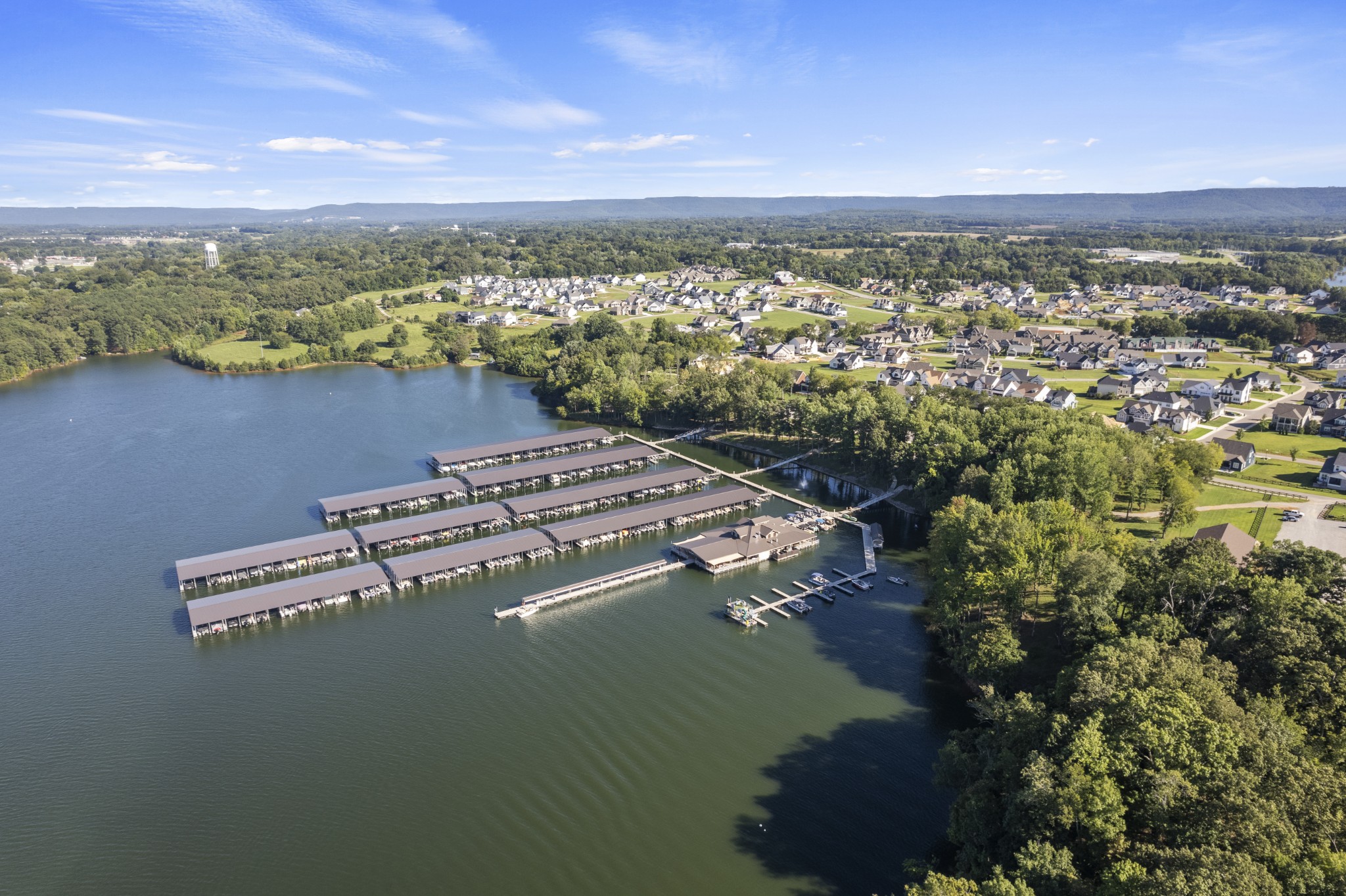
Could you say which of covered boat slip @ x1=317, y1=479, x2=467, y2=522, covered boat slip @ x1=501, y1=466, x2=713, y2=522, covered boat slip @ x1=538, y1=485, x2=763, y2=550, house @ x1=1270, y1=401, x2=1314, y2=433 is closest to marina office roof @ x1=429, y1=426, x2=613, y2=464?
covered boat slip @ x1=317, y1=479, x2=467, y2=522

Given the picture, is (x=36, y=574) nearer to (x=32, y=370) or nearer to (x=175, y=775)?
(x=175, y=775)

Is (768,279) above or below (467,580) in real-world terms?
above

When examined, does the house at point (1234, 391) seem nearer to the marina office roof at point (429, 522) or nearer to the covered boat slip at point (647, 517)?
the covered boat slip at point (647, 517)

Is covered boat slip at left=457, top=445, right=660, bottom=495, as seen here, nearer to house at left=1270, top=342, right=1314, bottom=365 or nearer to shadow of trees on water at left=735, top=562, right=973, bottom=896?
shadow of trees on water at left=735, top=562, right=973, bottom=896

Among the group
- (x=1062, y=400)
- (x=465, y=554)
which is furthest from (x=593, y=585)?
(x=1062, y=400)

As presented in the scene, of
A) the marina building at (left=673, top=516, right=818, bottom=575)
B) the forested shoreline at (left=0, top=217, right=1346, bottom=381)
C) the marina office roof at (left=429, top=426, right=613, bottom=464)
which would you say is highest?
the forested shoreline at (left=0, top=217, right=1346, bottom=381)

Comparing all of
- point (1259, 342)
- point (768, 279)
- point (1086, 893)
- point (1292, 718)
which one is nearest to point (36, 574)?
point (1086, 893)

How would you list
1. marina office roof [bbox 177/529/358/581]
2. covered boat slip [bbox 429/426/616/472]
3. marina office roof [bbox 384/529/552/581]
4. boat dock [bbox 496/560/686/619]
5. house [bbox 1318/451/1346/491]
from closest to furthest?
boat dock [bbox 496/560/686/619], marina office roof [bbox 177/529/358/581], marina office roof [bbox 384/529/552/581], house [bbox 1318/451/1346/491], covered boat slip [bbox 429/426/616/472]

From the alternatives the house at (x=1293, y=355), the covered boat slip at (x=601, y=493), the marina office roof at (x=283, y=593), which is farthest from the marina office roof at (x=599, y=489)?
the house at (x=1293, y=355)
